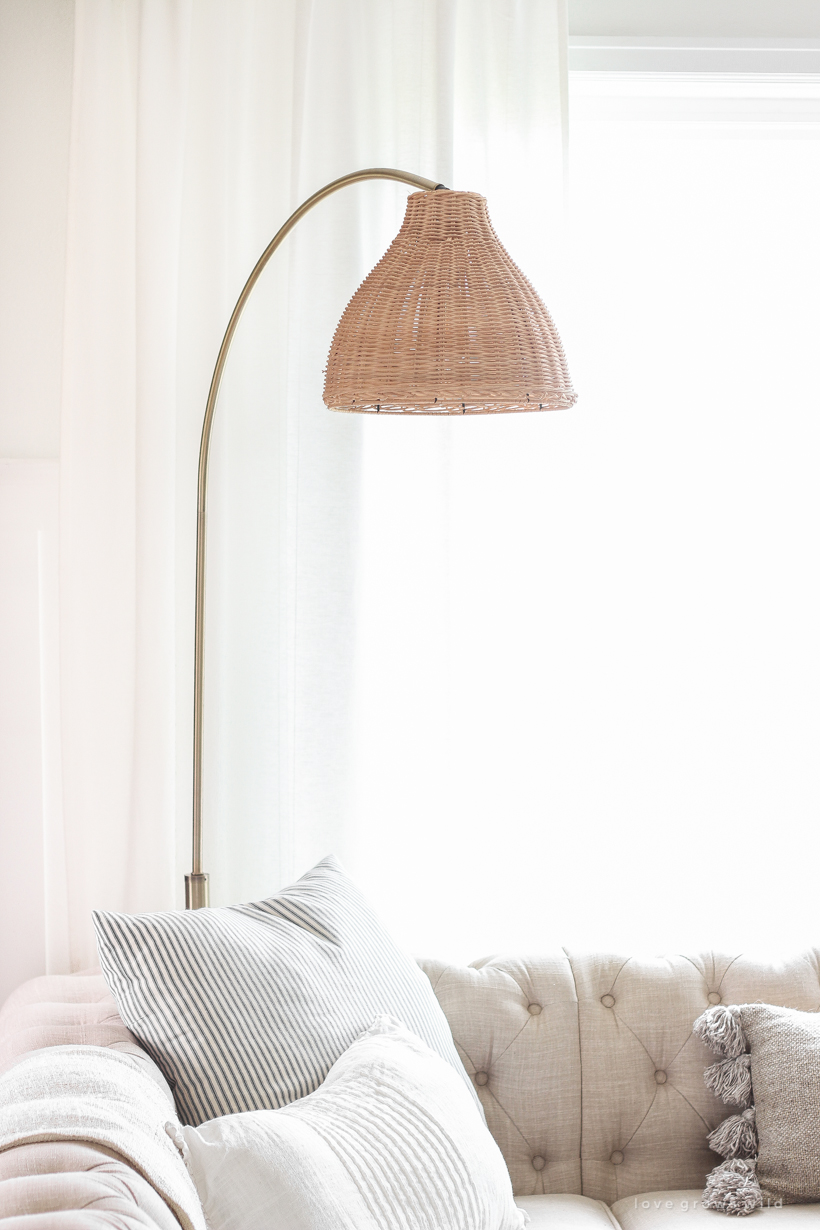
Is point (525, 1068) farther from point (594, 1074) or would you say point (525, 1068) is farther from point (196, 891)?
point (196, 891)

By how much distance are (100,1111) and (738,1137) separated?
1087 millimetres

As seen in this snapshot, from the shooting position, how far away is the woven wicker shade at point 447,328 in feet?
4.80

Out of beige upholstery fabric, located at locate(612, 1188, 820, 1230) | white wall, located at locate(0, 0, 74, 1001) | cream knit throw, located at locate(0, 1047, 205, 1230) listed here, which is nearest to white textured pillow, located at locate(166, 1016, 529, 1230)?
cream knit throw, located at locate(0, 1047, 205, 1230)

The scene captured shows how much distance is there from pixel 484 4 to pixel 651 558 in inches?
46.4

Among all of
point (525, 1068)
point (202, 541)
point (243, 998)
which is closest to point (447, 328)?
point (202, 541)

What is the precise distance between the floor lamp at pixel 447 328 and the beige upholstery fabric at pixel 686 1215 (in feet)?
3.86

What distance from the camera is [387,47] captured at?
84.3 inches

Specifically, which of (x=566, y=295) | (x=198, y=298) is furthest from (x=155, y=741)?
(x=566, y=295)

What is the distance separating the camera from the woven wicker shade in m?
1.46

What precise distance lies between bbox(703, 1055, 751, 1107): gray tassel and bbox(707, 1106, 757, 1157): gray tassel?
0.07ft

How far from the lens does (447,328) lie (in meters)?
1.47

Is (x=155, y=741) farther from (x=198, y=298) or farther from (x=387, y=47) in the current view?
(x=387, y=47)

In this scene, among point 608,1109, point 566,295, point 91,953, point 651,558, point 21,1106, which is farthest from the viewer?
point 651,558

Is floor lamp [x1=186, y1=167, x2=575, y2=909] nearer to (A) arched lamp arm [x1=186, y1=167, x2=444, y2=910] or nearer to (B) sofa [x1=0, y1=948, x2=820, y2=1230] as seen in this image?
(A) arched lamp arm [x1=186, y1=167, x2=444, y2=910]
